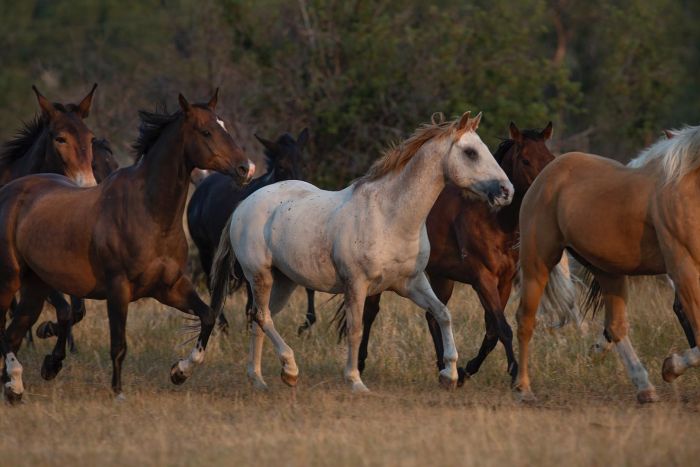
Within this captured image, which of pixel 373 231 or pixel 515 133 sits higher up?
pixel 515 133

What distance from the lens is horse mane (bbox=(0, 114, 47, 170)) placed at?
10383mm

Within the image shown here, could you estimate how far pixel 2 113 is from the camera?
36.8 meters

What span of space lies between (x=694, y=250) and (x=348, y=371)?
2.59 meters

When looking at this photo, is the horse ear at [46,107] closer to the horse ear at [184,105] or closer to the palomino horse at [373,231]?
the horse ear at [184,105]

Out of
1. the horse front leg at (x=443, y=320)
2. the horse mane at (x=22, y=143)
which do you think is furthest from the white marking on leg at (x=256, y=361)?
the horse mane at (x=22, y=143)

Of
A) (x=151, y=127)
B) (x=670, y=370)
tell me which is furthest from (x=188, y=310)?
(x=670, y=370)

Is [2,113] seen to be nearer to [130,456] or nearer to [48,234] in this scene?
[48,234]

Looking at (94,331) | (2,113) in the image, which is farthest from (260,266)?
(2,113)

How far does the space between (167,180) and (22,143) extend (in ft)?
8.84

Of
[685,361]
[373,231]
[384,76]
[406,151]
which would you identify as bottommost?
[685,361]

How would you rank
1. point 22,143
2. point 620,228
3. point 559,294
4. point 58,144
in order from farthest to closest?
point 22,143, point 58,144, point 559,294, point 620,228

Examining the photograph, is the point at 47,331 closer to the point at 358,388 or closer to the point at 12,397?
the point at 12,397

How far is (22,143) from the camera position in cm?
1042

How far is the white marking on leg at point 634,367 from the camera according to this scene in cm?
795
